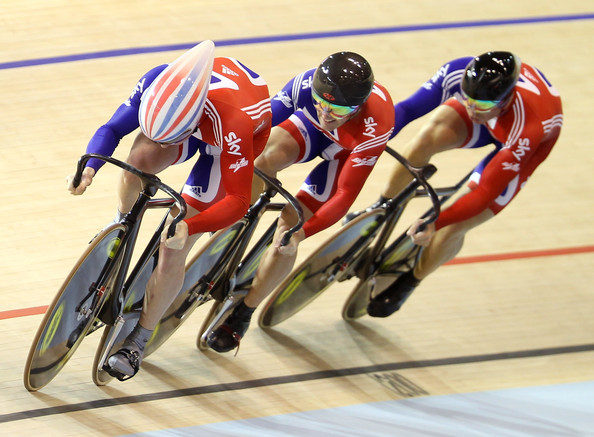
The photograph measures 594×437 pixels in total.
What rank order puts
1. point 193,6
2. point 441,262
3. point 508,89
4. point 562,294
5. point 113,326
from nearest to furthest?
point 113,326
point 508,89
point 441,262
point 562,294
point 193,6

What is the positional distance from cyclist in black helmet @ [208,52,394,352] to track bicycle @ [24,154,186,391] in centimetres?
48

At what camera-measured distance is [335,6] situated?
6574 millimetres

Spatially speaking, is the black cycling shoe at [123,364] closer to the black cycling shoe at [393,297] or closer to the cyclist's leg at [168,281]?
the cyclist's leg at [168,281]

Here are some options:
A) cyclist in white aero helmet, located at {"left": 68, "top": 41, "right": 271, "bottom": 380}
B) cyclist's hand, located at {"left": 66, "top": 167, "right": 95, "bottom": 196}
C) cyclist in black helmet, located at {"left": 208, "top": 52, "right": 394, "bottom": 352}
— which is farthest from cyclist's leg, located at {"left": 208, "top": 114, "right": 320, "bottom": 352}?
cyclist's hand, located at {"left": 66, "top": 167, "right": 95, "bottom": 196}

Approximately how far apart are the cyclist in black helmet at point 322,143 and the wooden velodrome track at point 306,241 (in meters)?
0.39

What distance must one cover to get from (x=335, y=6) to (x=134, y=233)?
12.8ft

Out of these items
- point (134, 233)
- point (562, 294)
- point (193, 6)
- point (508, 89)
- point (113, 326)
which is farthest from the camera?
point (193, 6)

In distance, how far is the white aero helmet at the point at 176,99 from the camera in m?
2.91

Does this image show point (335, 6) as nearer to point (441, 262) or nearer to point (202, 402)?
point (441, 262)

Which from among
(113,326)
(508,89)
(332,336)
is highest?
(508,89)

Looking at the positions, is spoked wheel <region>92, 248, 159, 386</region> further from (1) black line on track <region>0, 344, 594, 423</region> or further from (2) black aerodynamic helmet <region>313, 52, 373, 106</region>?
(2) black aerodynamic helmet <region>313, 52, 373, 106</region>

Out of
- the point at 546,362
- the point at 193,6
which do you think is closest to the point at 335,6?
the point at 193,6

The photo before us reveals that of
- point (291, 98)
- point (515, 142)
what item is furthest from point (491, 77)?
point (291, 98)

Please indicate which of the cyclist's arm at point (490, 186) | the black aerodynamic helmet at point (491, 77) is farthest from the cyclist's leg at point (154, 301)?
the black aerodynamic helmet at point (491, 77)
